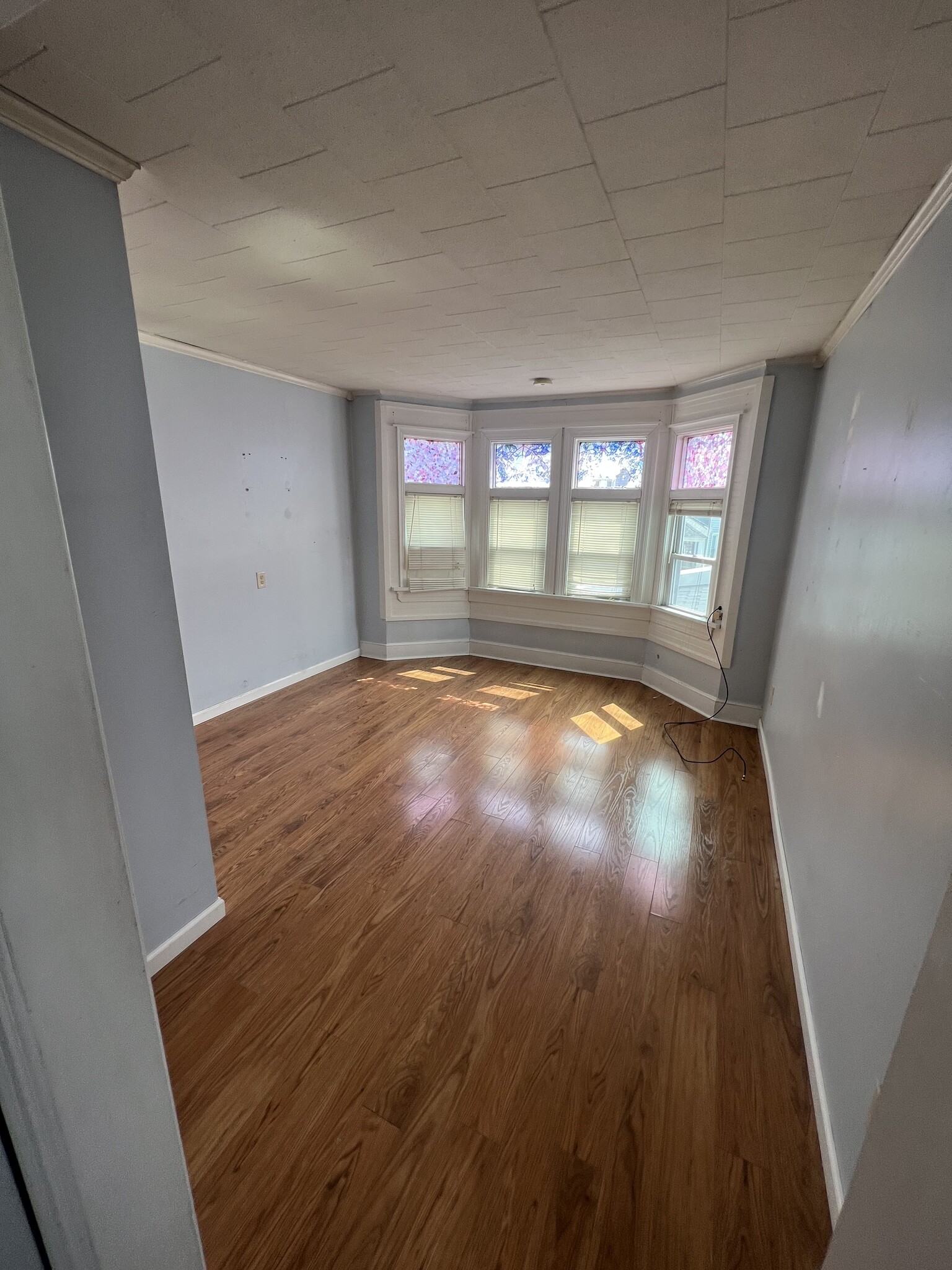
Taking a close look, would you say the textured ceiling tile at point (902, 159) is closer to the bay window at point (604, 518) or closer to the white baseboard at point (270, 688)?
the bay window at point (604, 518)

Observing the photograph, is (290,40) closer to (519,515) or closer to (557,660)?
(519,515)

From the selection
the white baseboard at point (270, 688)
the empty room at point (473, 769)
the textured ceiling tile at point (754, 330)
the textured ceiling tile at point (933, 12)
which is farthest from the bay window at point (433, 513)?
the textured ceiling tile at point (933, 12)

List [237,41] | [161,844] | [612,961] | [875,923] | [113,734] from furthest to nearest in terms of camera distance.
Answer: [612,961] < [161,844] < [113,734] < [875,923] < [237,41]

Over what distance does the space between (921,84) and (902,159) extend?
0.26 m

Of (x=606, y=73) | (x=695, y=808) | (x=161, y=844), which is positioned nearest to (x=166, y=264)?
(x=606, y=73)

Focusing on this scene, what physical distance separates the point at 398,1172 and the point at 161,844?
1129 millimetres

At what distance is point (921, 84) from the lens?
0.98 m

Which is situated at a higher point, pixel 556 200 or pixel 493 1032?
pixel 556 200

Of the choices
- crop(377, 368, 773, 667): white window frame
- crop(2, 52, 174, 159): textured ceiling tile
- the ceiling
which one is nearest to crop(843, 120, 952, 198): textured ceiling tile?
the ceiling

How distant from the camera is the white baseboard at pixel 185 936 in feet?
5.42

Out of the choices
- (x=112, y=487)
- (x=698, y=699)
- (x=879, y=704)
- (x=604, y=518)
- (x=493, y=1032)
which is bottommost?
(x=493, y=1032)

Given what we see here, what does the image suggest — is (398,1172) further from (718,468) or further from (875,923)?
(718,468)

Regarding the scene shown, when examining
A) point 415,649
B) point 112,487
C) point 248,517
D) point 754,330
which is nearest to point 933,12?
point 754,330

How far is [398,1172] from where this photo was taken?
46.3 inches
